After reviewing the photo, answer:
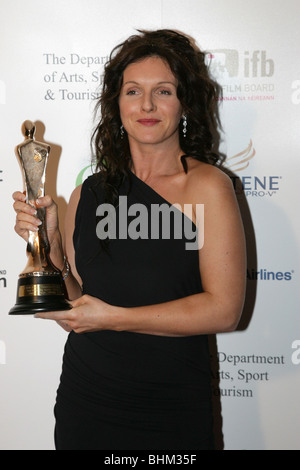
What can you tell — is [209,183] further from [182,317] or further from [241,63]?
[241,63]

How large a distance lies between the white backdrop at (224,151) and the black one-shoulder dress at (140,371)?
2.13ft

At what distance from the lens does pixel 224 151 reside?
7.04 ft

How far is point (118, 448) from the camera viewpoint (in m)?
1.53

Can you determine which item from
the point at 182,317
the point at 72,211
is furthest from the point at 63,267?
the point at 182,317

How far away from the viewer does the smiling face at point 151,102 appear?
62.6 inches

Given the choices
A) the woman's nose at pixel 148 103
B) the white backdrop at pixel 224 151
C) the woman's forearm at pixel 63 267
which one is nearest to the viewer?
the woman's nose at pixel 148 103

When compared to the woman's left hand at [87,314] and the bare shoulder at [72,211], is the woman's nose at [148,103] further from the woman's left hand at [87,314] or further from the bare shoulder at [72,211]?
the woman's left hand at [87,314]

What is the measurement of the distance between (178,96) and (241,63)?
2.04 feet

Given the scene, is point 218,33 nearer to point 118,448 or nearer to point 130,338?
point 130,338

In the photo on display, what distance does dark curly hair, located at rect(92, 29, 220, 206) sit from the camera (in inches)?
64.1

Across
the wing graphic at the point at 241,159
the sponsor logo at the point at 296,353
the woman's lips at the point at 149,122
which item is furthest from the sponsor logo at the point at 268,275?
the woman's lips at the point at 149,122

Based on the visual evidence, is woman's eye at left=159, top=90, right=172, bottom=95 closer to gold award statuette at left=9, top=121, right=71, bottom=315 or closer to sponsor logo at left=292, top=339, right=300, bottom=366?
gold award statuette at left=9, top=121, right=71, bottom=315
